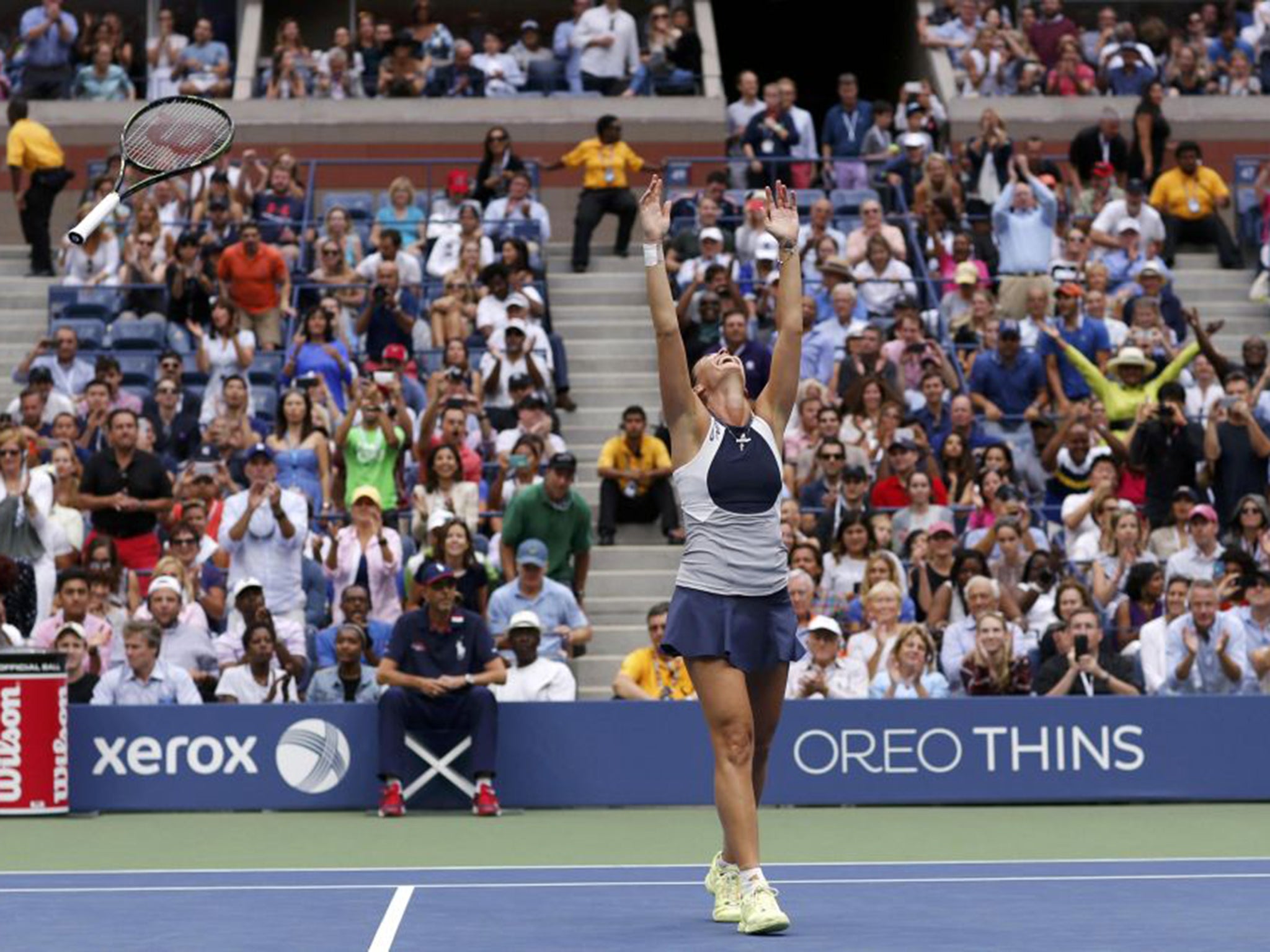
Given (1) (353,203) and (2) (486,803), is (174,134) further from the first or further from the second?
(1) (353,203)

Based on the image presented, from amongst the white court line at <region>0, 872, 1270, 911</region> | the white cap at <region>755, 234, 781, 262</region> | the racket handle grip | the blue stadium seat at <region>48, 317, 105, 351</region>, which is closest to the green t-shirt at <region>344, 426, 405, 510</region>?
the blue stadium seat at <region>48, 317, 105, 351</region>

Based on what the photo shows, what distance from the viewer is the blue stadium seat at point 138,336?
765 inches

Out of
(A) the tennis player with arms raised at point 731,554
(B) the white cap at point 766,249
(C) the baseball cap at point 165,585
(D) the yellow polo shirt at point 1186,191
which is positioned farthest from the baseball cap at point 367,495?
(D) the yellow polo shirt at point 1186,191

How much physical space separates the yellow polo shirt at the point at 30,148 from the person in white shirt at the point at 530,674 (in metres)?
9.47

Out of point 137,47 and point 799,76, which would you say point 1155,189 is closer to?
point 799,76

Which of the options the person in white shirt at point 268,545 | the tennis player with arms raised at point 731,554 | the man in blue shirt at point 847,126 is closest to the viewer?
the tennis player with arms raised at point 731,554

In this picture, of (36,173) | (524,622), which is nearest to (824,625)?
(524,622)

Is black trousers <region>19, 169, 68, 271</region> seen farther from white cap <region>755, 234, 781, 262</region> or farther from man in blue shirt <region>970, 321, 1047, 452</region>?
man in blue shirt <region>970, 321, 1047, 452</region>

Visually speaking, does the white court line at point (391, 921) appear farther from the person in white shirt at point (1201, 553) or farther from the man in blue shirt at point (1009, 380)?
the man in blue shirt at point (1009, 380)

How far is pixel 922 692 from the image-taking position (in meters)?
Answer: 14.4

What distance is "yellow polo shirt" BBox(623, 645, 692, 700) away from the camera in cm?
1446

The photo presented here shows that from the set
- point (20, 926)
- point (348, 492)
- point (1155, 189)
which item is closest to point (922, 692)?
point (348, 492)

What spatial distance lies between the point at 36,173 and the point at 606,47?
585 cm

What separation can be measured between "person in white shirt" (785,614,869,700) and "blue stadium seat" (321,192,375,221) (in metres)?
8.52
